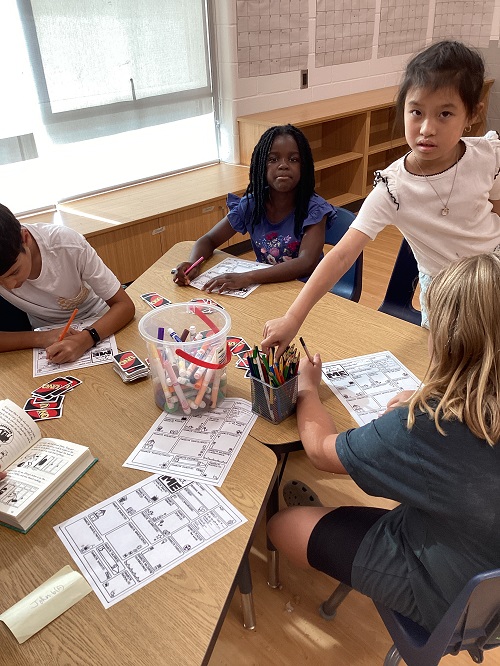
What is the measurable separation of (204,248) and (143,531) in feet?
4.20

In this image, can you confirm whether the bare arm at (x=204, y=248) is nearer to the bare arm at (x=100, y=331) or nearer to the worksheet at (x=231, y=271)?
the worksheet at (x=231, y=271)

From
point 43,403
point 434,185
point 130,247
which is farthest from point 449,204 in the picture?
point 130,247

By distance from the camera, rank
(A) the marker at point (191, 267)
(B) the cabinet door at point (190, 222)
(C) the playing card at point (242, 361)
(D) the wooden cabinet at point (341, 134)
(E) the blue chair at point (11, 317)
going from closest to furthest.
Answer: (C) the playing card at point (242, 361) < (E) the blue chair at point (11, 317) < (A) the marker at point (191, 267) < (B) the cabinet door at point (190, 222) < (D) the wooden cabinet at point (341, 134)

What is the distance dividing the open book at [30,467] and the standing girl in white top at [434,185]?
0.51m

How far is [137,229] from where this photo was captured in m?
3.02

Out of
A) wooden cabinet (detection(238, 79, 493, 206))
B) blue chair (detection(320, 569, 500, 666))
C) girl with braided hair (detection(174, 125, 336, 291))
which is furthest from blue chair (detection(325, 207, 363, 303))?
wooden cabinet (detection(238, 79, 493, 206))

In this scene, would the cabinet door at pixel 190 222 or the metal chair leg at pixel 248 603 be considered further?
the cabinet door at pixel 190 222

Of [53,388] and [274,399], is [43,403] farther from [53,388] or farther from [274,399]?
[274,399]

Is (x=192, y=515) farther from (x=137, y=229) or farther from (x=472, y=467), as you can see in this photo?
(x=137, y=229)

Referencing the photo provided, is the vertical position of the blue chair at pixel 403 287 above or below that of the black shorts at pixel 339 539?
above

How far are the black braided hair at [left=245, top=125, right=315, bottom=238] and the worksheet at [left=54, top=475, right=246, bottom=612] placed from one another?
56.0 inches

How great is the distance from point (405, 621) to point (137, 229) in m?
2.50

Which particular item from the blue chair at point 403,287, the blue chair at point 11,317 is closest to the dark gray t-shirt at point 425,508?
the blue chair at point 403,287

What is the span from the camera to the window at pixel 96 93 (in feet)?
9.48
